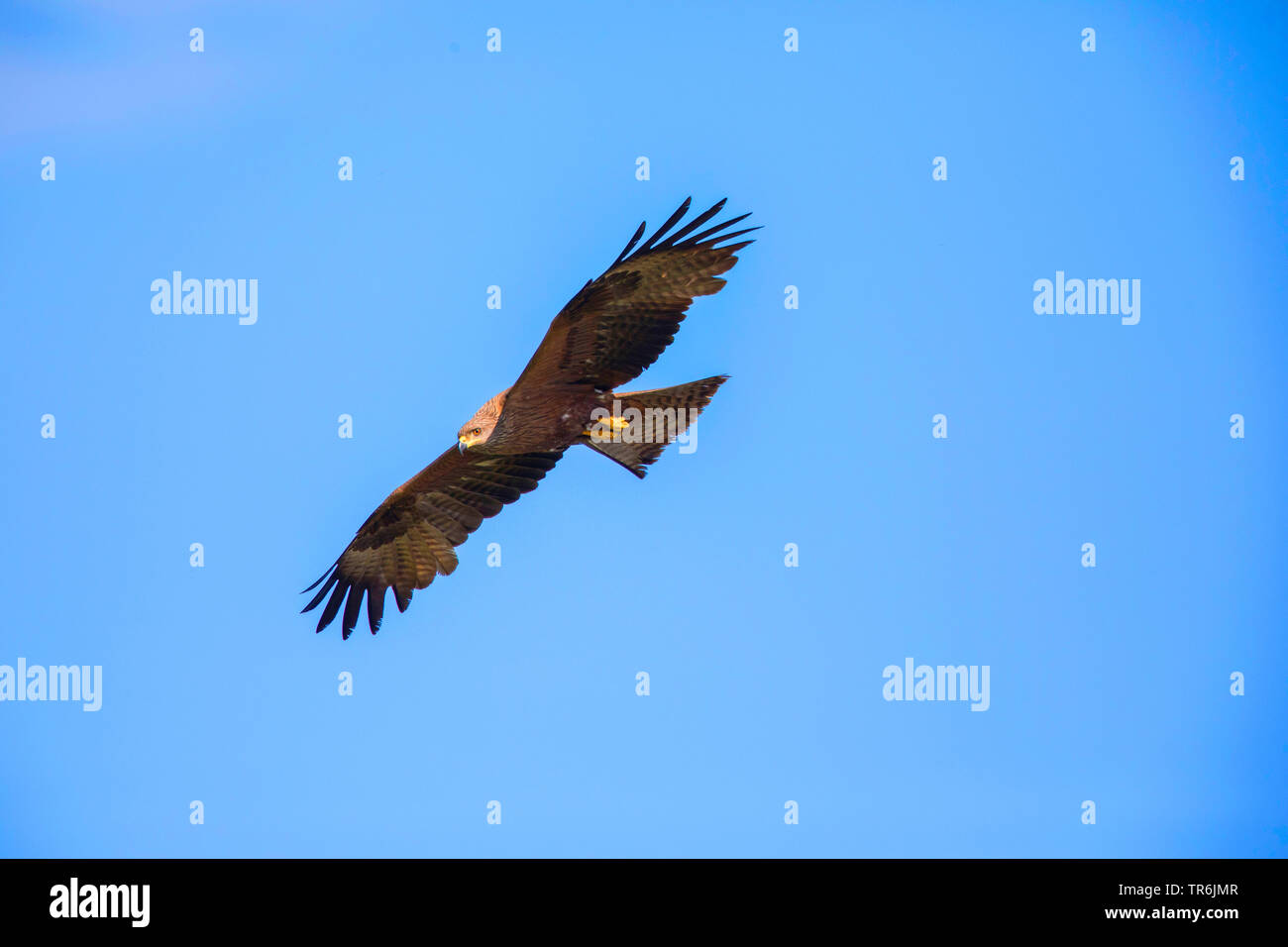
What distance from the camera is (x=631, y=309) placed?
819cm

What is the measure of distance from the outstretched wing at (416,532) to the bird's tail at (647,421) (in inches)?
41.1

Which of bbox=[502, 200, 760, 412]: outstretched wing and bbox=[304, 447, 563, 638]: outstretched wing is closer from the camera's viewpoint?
bbox=[502, 200, 760, 412]: outstretched wing

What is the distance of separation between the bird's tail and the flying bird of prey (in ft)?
0.03

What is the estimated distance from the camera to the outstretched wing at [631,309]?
8.05 metres

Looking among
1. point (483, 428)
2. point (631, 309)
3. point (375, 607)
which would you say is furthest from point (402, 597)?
point (631, 309)

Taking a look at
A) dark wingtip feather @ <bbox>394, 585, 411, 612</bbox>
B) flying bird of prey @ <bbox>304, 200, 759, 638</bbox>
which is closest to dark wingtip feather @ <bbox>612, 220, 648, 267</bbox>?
flying bird of prey @ <bbox>304, 200, 759, 638</bbox>

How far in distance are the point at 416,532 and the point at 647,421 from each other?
105 inches

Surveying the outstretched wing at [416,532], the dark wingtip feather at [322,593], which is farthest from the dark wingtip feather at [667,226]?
the dark wingtip feather at [322,593]

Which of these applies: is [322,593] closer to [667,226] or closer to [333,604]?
[333,604]

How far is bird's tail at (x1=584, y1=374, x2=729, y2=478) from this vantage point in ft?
28.0

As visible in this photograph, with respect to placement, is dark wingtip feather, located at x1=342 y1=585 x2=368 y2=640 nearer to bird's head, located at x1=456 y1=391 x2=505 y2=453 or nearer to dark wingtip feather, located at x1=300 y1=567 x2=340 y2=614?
dark wingtip feather, located at x1=300 y1=567 x2=340 y2=614

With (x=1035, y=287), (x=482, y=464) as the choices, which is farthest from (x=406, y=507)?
(x=1035, y=287)
